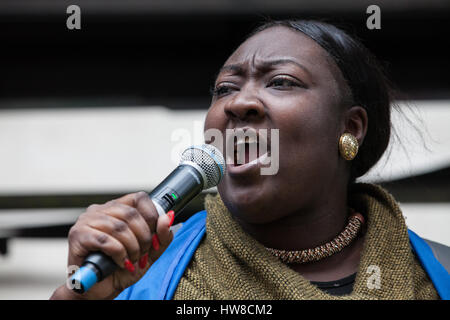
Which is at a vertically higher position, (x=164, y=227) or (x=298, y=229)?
(x=164, y=227)

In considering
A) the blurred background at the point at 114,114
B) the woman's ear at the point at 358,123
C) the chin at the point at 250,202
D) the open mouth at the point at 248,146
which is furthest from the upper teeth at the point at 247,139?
the blurred background at the point at 114,114

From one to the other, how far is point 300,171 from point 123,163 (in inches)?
73.2

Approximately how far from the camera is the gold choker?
55.8 inches

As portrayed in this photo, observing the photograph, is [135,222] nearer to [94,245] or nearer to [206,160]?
[94,245]

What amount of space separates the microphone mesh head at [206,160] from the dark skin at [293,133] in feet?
0.61

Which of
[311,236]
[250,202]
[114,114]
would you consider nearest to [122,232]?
[250,202]

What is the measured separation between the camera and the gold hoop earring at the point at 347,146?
147 centimetres

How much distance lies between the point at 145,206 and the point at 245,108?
1.73ft

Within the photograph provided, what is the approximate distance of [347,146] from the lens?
4.83 feet

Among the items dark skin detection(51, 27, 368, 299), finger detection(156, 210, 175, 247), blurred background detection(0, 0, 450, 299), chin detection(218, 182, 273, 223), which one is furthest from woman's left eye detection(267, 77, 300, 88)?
blurred background detection(0, 0, 450, 299)

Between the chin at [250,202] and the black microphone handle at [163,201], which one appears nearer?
the black microphone handle at [163,201]

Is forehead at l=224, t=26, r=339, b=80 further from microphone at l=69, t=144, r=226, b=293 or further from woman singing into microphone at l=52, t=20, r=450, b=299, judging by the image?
microphone at l=69, t=144, r=226, b=293

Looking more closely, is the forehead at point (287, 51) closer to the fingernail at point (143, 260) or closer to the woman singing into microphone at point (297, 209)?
the woman singing into microphone at point (297, 209)
